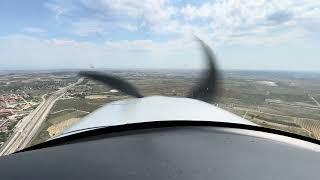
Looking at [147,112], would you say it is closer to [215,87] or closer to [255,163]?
[255,163]

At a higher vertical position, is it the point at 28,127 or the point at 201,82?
the point at 201,82

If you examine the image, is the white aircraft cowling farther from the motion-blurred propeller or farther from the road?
the road

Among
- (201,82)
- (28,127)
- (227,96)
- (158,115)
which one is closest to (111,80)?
(201,82)

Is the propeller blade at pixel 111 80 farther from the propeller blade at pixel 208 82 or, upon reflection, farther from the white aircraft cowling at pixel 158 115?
the white aircraft cowling at pixel 158 115

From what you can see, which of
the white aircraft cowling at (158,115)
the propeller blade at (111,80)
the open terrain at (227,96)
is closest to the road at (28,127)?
the open terrain at (227,96)

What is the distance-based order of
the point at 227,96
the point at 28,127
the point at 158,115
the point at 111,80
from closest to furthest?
1. the point at 158,115
2. the point at 111,80
3. the point at 28,127
4. the point at 227,96

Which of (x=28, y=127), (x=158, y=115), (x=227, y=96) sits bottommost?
(x=28, y=127)

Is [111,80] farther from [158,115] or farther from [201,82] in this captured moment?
[158,115]
